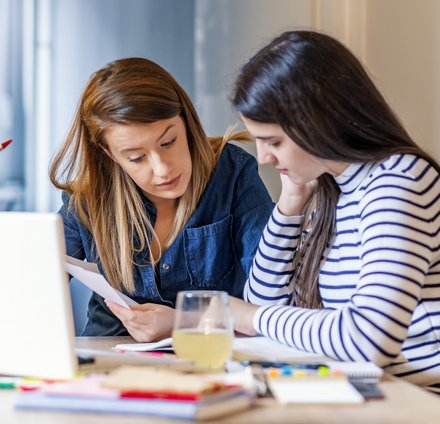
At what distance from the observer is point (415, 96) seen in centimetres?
233

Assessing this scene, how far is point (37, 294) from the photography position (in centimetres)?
103

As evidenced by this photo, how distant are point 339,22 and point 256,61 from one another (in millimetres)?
1311

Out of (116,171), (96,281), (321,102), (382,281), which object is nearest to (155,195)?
(116,171)

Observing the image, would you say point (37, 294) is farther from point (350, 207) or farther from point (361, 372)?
point (350, 207)

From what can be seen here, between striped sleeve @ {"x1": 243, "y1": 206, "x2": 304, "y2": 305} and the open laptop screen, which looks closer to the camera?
the open laptop screen

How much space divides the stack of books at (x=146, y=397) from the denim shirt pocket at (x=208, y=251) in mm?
916

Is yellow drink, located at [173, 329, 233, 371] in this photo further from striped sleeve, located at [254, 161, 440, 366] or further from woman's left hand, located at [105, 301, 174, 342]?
woman's left hand, located at [105, 301, 174, 342]

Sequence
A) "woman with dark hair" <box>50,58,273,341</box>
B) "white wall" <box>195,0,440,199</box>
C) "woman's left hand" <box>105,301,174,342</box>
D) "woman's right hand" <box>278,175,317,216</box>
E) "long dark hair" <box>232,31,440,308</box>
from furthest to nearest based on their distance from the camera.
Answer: "white wall" <box>195,0,440,199</box>, "woman with dark hair" <box>50,58,273,341</box>, "woman's right hand" <box>278,175,317,216</box>, "woman's left hand" <box>105,301,174,342</box>, "long dark hair" <box>232,31,440,308</box>

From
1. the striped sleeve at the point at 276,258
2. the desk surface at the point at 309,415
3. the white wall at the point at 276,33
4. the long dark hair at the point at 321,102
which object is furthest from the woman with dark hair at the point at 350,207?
the white wall at the point at 276,33

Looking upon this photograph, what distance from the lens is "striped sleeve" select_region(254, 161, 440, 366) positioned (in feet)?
3.86

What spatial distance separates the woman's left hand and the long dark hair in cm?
39

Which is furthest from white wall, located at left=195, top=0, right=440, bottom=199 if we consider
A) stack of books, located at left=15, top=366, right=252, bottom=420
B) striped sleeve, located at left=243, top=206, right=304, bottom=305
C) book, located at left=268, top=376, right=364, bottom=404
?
stack of books, located at left=15, top=366, right=252, bottom=420

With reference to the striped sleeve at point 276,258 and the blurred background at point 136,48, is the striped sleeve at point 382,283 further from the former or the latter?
the blurred background at point 136,48

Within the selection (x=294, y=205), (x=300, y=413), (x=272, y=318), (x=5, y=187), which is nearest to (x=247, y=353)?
(x=272, y=318)
